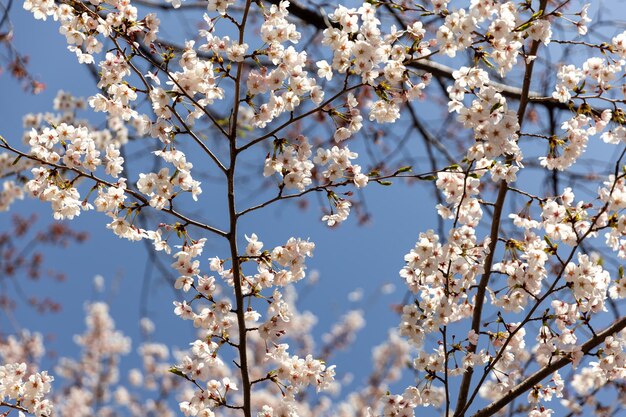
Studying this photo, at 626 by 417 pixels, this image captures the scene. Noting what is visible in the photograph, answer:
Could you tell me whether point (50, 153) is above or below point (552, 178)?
below

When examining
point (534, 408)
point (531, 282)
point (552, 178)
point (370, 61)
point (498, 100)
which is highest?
point (552, 178)

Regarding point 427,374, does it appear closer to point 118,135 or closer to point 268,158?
point 268,158

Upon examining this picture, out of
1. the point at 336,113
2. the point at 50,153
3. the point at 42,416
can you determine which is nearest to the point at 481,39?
the point at 336,113

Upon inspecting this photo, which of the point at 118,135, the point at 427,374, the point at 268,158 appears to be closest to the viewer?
the point at 268,158

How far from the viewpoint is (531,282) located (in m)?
2.96

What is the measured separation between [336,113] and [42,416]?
227 cm

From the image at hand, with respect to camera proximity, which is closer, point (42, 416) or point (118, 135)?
point (42, 416)

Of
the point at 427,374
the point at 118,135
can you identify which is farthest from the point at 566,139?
the point at 118,135

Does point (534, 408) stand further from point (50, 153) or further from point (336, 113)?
point (50, 153)

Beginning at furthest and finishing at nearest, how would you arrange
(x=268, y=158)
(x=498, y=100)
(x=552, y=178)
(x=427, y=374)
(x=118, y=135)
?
(x=118, y=135), (x=552, y=178), (x=427, y=374), (x=268, y=158), (x=498, y=100)

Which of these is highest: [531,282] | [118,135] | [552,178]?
[118,135]

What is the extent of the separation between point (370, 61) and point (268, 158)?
663mm

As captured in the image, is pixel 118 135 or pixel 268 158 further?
pixel 118 135

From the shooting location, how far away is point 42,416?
318cm
